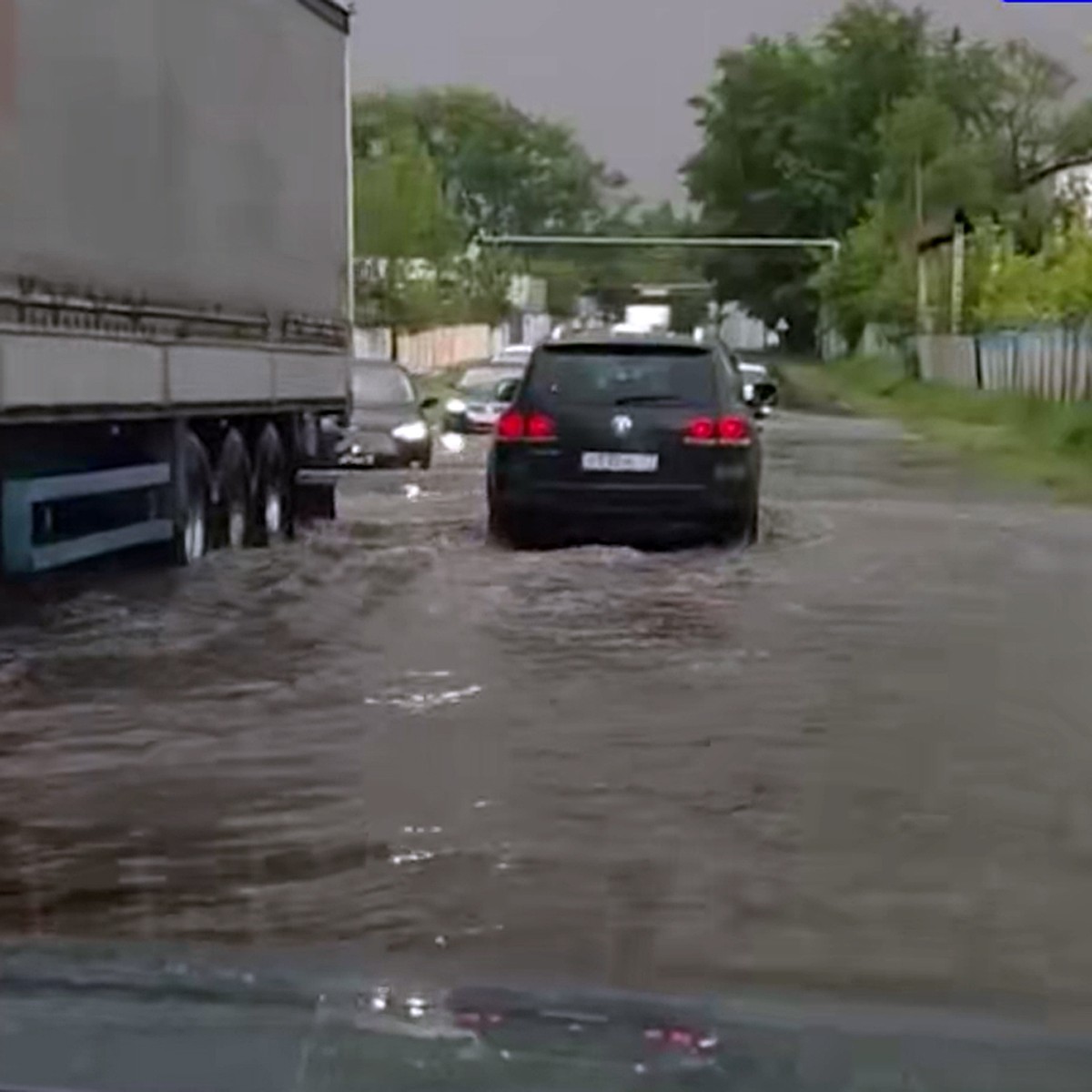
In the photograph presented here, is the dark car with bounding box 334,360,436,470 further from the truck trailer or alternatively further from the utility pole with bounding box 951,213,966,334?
the utility pole with bounding box 951,213,966,334

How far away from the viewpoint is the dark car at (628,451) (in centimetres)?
1994

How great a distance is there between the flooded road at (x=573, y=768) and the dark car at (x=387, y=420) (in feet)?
40.1

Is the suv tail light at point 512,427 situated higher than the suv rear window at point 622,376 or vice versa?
the suv rear window at point 622,376

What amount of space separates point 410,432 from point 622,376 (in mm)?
12050

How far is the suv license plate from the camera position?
65.3 feet

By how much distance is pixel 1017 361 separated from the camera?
192 feet

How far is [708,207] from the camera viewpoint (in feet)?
418

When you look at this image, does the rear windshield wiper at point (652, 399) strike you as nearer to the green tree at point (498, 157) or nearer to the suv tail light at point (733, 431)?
the suv tail light at point (733, 431)

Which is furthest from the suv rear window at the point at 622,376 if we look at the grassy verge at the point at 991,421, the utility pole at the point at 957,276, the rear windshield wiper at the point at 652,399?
the utility pole at the point at 957,276

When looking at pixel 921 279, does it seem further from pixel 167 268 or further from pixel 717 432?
pixel 167 268

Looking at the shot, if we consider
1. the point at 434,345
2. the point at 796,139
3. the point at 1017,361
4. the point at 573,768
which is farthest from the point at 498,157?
the point at 573,768

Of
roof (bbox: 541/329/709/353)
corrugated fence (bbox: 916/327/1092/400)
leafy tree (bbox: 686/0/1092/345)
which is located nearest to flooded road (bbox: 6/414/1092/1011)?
roof (bbox: 541/329/709/353)

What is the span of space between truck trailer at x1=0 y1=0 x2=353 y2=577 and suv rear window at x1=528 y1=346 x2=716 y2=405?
181cm

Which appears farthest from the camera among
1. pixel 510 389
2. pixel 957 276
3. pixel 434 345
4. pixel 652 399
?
pixel 434 345
